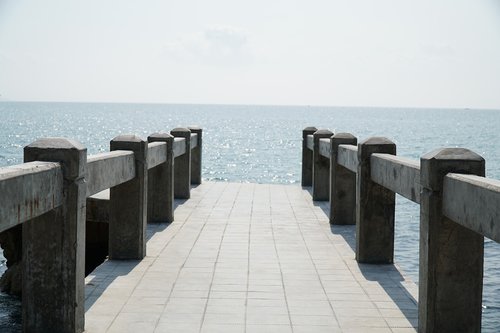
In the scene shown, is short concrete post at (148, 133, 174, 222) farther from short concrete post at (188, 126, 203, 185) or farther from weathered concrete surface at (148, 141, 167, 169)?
short concrete post at (188, 126, 203, 185)

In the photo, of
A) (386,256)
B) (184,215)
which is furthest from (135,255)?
(184,215)

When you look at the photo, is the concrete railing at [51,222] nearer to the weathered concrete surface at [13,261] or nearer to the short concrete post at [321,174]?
the weathered concrete surface at [13,261]

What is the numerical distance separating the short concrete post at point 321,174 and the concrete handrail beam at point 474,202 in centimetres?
1128

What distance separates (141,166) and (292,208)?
6.89 meters

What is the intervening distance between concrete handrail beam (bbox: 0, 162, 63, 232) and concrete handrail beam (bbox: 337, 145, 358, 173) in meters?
6.18

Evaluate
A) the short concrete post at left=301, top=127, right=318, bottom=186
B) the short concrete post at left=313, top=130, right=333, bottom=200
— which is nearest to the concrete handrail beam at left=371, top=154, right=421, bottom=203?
the short concrete post at left=313, top=130, right=333, bottom=200

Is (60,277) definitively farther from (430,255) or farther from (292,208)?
(292,208)

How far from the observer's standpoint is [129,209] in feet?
34.4

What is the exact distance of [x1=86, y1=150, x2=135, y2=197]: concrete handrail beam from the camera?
25.8 ft

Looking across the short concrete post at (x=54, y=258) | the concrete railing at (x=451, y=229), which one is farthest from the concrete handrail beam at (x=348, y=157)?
the short concrete post at (x=54, y=258)

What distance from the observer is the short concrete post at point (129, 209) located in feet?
34.4

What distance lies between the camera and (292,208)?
1686cm

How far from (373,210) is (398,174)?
79.1 inches

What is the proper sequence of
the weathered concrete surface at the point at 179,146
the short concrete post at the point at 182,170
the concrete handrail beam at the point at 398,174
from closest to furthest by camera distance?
1. the concrete handrail beam at the point at 398,174
2. the weathered concrete surface at the point at 179,146
3. the short concrete post at the point at 182,170
